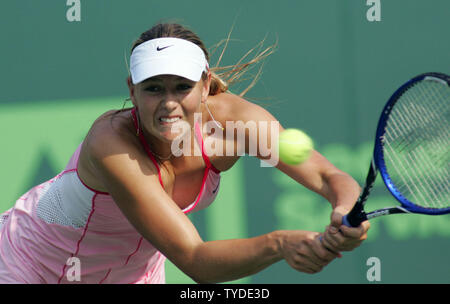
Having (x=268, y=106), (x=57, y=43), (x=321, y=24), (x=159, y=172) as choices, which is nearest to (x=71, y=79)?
(x=57, y=43)

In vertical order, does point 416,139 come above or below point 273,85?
below

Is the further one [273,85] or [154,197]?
[273,85]

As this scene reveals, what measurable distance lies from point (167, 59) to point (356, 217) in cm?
68

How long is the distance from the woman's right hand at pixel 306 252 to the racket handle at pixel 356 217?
9cm

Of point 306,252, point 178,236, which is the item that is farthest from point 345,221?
point 178,236

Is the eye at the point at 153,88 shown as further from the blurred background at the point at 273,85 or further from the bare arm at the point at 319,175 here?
the blurred background at the point at 273,85

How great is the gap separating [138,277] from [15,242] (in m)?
0.46

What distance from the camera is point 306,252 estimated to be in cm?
161

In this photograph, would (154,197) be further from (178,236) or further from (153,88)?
(153,88)

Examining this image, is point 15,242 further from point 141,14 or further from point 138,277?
point 141,14

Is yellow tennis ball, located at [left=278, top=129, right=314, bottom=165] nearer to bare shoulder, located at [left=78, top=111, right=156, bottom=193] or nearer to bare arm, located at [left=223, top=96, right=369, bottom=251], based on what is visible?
bare arm, located at [left=223, top=96, right=369, bottom=251]

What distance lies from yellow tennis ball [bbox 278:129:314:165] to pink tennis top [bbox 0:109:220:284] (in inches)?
9.5

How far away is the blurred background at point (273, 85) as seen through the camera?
3.35 meters

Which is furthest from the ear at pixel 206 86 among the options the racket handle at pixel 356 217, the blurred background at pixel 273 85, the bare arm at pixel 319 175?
the blurred background at pixel 273 85
